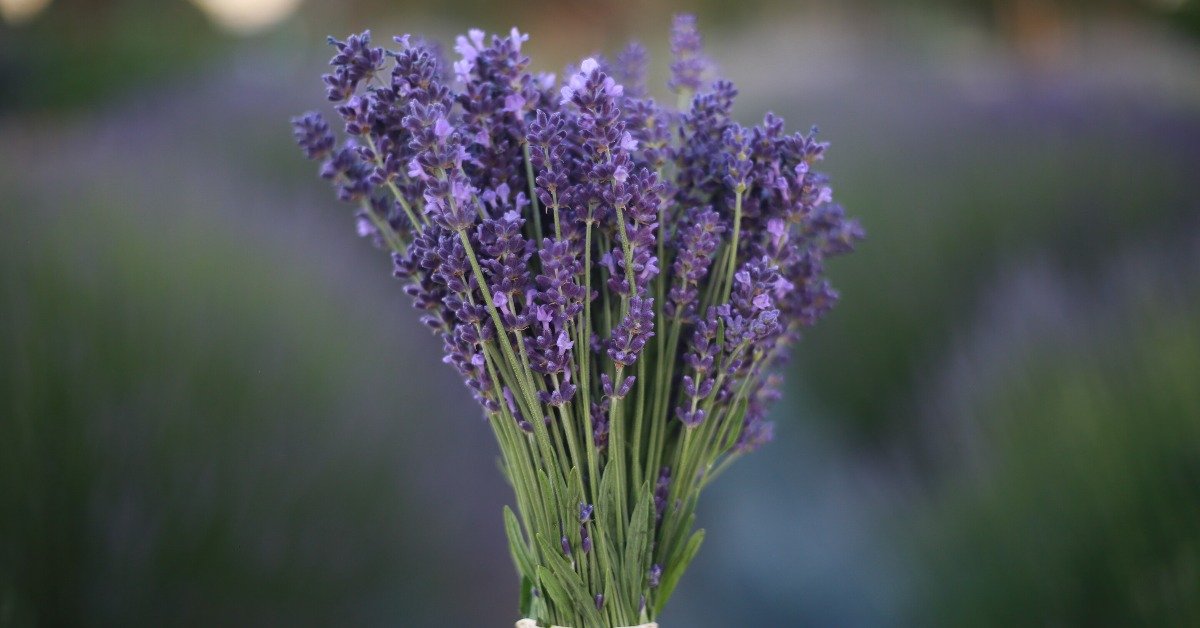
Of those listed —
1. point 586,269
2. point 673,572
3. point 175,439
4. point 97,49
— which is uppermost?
point 97,49

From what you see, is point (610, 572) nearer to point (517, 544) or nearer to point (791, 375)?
point (517, 544)

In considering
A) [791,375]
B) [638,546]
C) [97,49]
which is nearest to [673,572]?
[638,546]

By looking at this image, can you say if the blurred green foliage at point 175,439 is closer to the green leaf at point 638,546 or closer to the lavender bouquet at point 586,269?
the lavender bouquet at point 586,269

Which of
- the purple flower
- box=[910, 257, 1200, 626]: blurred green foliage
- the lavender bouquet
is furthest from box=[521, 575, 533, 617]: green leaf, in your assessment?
box=[910, 257, 1200, 626]: blurred green foliage

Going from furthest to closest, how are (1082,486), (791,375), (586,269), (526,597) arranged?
(791,375), (1082,486), (526,597), (586,269)

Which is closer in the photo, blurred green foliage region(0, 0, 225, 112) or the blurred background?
the blurred background

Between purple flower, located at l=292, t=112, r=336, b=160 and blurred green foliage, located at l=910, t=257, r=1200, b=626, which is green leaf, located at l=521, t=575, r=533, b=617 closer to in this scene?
purple flower, located at l=292, t=112, r=336, b=160

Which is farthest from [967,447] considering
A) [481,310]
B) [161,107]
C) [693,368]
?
[161,107]

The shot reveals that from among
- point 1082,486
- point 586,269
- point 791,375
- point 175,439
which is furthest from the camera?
point 791,375

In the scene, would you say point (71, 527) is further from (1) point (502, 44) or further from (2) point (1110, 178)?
(2) point (1110, 178)
